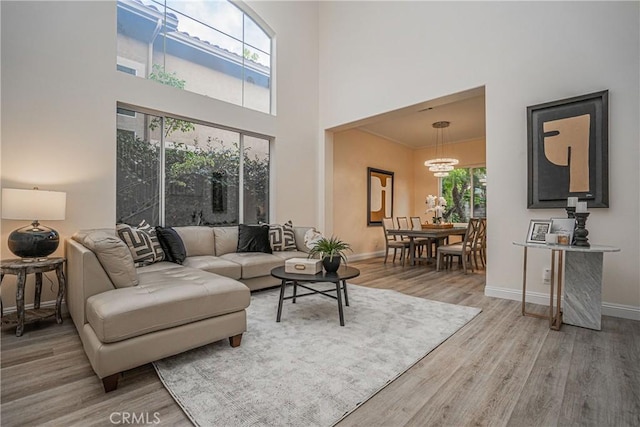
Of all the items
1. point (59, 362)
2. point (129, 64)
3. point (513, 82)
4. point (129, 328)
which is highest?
point (129, 64)

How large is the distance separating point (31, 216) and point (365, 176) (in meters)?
5.76

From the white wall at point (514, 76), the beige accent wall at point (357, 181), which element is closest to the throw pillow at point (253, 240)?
the beige accent wall at point (357, 181)

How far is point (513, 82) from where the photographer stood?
11.6 ft

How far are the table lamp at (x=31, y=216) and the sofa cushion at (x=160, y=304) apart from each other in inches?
46.0

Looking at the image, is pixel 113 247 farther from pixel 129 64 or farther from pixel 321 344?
pixel 129 64

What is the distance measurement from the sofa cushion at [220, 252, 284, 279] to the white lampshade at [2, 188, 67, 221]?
5.60 ft

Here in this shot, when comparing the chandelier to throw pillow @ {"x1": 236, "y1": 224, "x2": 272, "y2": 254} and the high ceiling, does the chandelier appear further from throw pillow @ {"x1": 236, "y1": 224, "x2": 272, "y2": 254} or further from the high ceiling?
throw pillow @ {"x1": 236, "y1": 224, "x2": 272, "y2": 254}

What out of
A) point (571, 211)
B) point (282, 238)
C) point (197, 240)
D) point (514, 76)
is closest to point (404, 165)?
point (514, 76)

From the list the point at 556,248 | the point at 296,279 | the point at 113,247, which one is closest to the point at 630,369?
the point at 556,248

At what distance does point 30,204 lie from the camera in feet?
8.66

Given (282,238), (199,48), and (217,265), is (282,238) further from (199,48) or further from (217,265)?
(199,48)

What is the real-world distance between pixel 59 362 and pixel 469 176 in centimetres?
827

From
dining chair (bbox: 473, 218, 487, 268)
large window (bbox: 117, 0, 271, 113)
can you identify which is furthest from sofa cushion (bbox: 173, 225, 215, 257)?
dining chair (bbox: 473, 218, 487, 268)

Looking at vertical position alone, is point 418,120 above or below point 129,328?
above
